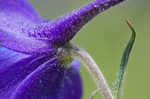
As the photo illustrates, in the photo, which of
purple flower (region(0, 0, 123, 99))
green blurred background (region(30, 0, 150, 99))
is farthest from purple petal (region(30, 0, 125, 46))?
green blurred background (region(30, 0, 150, 99))

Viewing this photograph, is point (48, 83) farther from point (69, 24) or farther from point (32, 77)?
point (69, 24)

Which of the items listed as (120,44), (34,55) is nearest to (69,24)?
(34,55)

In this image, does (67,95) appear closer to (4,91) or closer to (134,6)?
(4,91)

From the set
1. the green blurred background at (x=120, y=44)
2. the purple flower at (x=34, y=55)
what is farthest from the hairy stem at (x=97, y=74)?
the green blurred background at (x=120, y=44)

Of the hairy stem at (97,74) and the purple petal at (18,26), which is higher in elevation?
the purple petal at (18,26)

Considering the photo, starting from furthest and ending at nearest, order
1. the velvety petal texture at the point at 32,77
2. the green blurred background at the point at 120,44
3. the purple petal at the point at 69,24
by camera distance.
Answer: the green blurred background at the point at 120,44, the velvety petal texture at the point at 32,77, the purple petal at the point at 69,24

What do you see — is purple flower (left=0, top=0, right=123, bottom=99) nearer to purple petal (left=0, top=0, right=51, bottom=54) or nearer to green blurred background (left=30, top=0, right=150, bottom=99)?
purple petal (left=0, top=0, right=51, bottom=54)

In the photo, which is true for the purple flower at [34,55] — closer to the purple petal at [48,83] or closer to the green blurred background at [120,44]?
the purple petal at [48,83]
